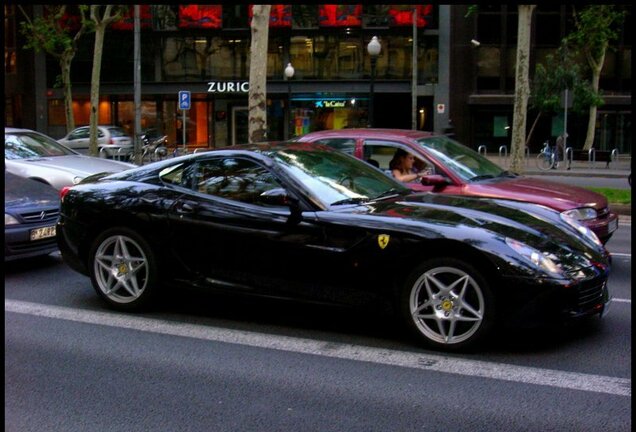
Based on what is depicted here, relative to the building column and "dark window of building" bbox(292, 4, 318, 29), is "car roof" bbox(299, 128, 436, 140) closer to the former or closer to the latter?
the building column

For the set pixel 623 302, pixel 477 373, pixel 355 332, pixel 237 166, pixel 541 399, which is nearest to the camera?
pixel 541 399

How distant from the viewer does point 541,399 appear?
445 cm

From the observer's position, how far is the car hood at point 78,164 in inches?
481

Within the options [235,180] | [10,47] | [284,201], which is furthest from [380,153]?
[10,47]

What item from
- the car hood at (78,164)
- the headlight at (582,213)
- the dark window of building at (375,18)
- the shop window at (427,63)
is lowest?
the headlight at (582,213)

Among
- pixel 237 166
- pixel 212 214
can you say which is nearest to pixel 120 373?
pixel 212 214

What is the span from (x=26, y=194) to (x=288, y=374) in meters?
5.10

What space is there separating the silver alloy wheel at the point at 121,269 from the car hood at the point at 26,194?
2.33 m

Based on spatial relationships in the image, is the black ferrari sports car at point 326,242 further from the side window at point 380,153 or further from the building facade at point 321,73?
the building facade at point 321,73

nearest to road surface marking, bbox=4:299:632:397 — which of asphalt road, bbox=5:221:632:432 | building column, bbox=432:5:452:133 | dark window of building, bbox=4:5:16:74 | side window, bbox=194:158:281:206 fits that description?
asphalt road, bbox=5:221:632:432

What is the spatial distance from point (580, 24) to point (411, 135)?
31.1 m

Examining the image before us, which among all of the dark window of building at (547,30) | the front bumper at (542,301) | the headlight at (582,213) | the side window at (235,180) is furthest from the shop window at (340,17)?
the front bumper at (542,301)

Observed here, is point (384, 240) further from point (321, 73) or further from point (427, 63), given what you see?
point (321, 73)

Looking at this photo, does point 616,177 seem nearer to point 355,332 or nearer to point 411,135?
point 411,135
